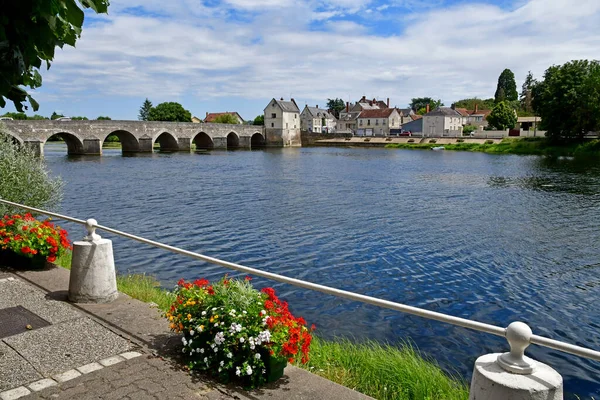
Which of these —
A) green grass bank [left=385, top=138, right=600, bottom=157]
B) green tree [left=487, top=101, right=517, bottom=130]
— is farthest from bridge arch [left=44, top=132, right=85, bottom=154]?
green tree [left=487, top=101, right=517, bottom=130]

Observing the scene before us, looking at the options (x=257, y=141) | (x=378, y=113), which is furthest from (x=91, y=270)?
(x=378, y=113)

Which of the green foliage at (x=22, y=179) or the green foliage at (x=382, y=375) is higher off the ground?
the green foliage at (x=22, y=179)

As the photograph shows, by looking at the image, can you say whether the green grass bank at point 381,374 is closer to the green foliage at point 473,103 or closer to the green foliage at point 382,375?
the green foliage at point 382,375

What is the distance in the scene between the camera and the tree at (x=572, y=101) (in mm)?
63781

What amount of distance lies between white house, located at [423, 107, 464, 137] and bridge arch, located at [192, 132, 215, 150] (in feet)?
175

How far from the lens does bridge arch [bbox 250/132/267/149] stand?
106875 millimetres

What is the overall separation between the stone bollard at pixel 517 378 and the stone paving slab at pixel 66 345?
3856 millimetres

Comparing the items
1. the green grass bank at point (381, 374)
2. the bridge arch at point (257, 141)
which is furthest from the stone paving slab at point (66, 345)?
the bridge arch at point (257, 141)

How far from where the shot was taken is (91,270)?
22.1ft

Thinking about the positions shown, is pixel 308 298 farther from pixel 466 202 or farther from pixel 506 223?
pixel 466 202

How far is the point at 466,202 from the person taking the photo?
2677 centimetres

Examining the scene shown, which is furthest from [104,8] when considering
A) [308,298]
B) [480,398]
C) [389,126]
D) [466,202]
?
[389,126]

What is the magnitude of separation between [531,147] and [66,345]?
78.0m

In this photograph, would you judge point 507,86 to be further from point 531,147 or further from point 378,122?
point 531,147
